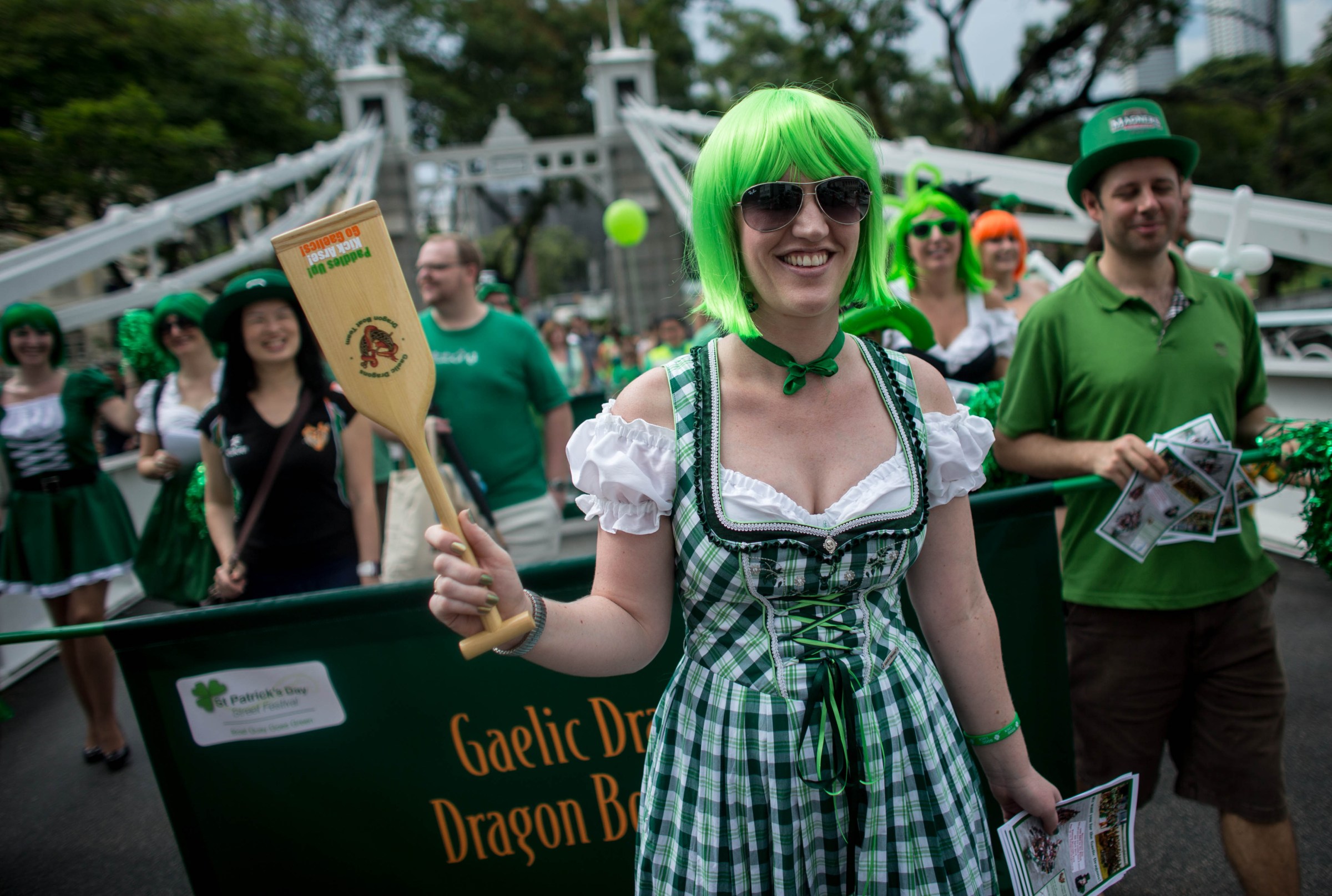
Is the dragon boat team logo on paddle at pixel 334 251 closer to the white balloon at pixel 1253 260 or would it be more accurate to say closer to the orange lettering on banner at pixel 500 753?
the orange lettering on banner at pixel 500 753

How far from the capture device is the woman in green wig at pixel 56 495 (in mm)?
4000

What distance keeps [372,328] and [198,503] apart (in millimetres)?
2932

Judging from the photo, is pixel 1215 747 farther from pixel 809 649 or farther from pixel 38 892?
pixel 38 892

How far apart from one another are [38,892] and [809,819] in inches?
117

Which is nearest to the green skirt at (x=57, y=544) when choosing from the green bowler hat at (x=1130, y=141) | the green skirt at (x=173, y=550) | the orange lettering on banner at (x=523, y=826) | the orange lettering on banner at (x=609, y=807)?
the green skirt at (x=173, y=550)

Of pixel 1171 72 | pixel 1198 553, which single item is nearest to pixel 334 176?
pixel 1198 553

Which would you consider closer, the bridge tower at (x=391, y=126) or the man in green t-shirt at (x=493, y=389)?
the man in green t-shirt at (x=493, y=389)

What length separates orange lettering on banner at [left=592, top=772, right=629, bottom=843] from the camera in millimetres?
2166

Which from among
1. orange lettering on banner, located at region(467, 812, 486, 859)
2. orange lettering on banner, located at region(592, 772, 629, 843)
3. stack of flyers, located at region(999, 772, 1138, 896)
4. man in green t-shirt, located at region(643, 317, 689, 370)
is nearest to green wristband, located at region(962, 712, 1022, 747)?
stack of flyers, located at region(999, 772, 1138, 896)

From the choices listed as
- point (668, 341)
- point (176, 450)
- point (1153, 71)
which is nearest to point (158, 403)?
point (176, 450)

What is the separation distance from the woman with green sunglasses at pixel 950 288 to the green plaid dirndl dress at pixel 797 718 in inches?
86.7

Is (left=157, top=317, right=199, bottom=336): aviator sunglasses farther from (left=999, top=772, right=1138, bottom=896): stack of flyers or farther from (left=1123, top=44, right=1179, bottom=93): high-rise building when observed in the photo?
(left=1123, top=44, right=1179, bottom=93): high-rise building

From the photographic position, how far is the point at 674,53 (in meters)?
31.8

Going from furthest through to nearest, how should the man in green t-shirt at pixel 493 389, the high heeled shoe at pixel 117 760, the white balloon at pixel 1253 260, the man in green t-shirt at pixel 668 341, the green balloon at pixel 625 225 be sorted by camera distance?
1. the green balloon at pixel 625 225
2. the man in green t-shirt at pixel 668 341
3. the white balloon at pixel 1253 260
4. the high heeled shoe at pixel 117 760
5. the man in green t-shirt at pixel 493 389
